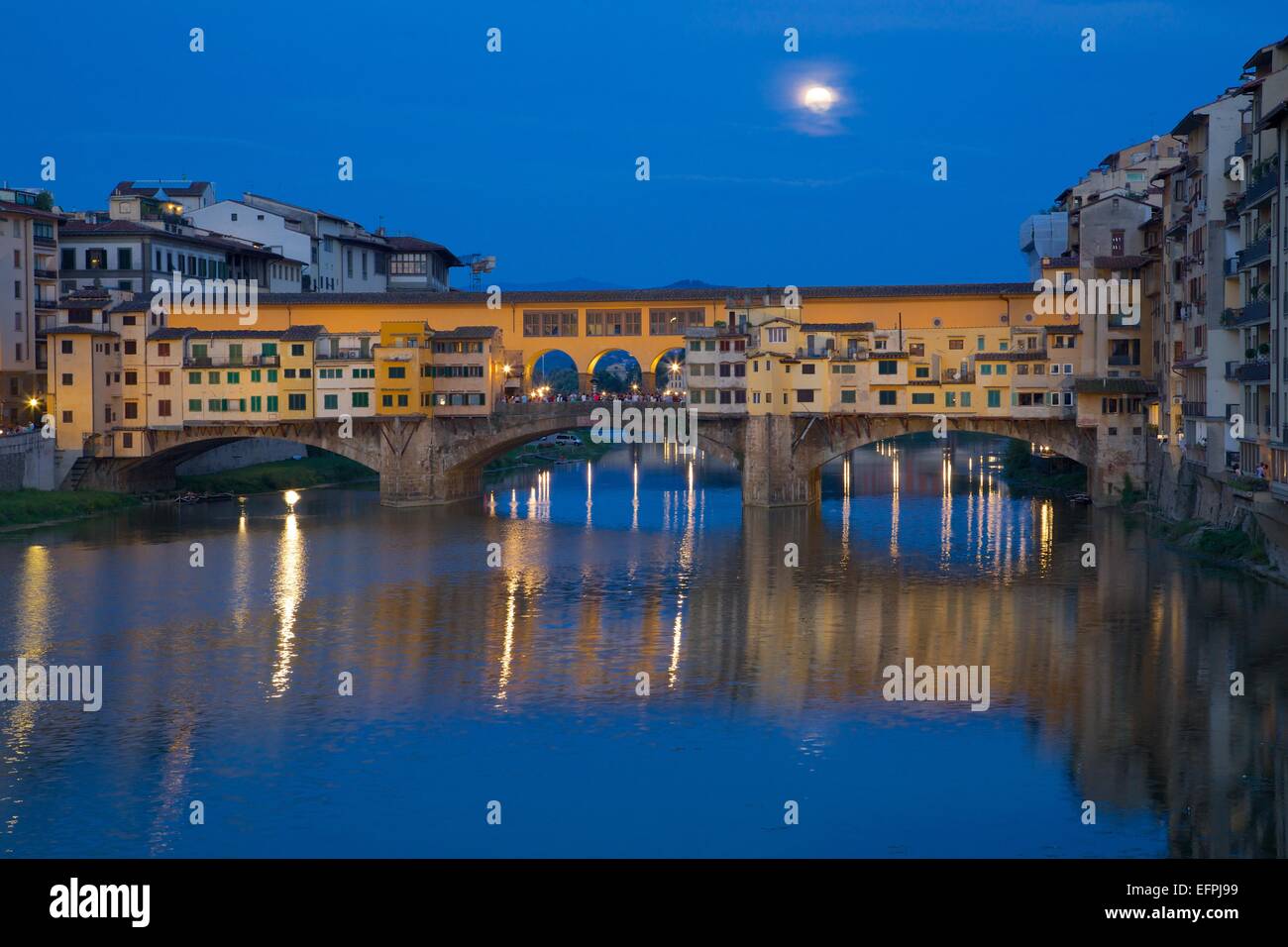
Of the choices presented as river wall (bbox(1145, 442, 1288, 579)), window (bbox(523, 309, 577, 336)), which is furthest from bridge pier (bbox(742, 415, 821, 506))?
river wall (bbox(1145, 442, 1288, 579))

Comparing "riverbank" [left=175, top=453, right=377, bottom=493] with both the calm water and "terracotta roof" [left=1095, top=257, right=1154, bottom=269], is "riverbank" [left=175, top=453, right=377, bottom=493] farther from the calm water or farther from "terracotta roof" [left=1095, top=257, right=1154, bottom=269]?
"terracotta roof" [left=1095, top=257, right=1154, bottom=269]

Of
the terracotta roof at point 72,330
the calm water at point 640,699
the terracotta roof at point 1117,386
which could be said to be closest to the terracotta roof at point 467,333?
the calm water at point 640,699

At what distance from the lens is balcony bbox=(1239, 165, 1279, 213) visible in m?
32.6

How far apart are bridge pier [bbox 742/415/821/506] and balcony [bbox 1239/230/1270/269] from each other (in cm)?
1954

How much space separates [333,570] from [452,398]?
16.2 m

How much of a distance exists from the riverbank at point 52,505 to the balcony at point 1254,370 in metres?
34.8

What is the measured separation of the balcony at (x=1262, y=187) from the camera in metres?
32.6

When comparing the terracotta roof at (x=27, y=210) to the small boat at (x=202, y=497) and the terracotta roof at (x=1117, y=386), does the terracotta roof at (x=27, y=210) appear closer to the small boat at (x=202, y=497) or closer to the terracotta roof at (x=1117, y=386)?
the small boat at (x=202, y=497)

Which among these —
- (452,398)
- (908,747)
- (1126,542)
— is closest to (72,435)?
(452,398)

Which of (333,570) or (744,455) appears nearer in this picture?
(333,570)

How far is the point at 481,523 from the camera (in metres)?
50.7
